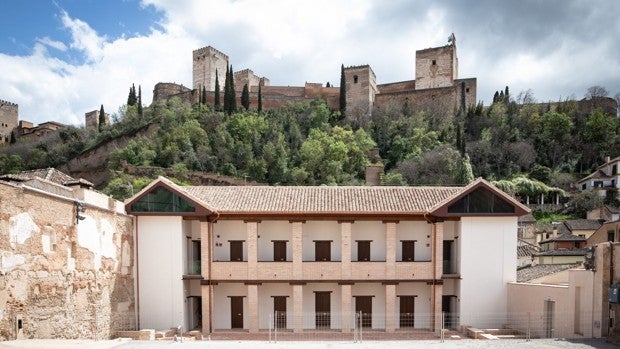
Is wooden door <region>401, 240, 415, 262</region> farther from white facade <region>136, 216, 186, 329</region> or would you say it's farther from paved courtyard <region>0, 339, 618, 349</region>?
white facade <region>136, 216, 186, 329</region>

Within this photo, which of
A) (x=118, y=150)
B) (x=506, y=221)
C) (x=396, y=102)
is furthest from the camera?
(x=396, y=102)

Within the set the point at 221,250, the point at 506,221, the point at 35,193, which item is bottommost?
the point at 221,250

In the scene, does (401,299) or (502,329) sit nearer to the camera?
(502,329)

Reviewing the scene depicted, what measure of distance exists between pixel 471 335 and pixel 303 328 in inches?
287

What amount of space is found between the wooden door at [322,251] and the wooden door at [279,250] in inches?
60.1

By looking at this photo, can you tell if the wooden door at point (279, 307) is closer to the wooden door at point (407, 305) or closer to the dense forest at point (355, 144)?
the wooden door at point (407, 305)

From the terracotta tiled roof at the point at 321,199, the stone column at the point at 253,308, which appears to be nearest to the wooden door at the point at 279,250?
the stone column at the point at 253,308

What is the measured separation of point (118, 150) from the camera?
59.8 metres

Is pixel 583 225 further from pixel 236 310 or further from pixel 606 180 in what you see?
pixel 236 310

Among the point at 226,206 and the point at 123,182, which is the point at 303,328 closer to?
the point at 226,206

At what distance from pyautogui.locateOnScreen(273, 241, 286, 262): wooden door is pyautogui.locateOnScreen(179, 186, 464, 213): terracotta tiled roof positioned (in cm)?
210

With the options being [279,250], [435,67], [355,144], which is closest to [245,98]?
[355,144]

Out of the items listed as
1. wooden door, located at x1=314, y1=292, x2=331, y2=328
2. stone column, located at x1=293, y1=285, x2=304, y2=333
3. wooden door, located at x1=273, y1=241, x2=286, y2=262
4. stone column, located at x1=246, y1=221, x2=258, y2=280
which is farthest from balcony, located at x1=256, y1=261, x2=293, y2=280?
wooden door, located at x1=314, y1=292, x2=331, y2=328

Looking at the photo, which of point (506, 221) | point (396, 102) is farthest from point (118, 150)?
point (506, 221)
